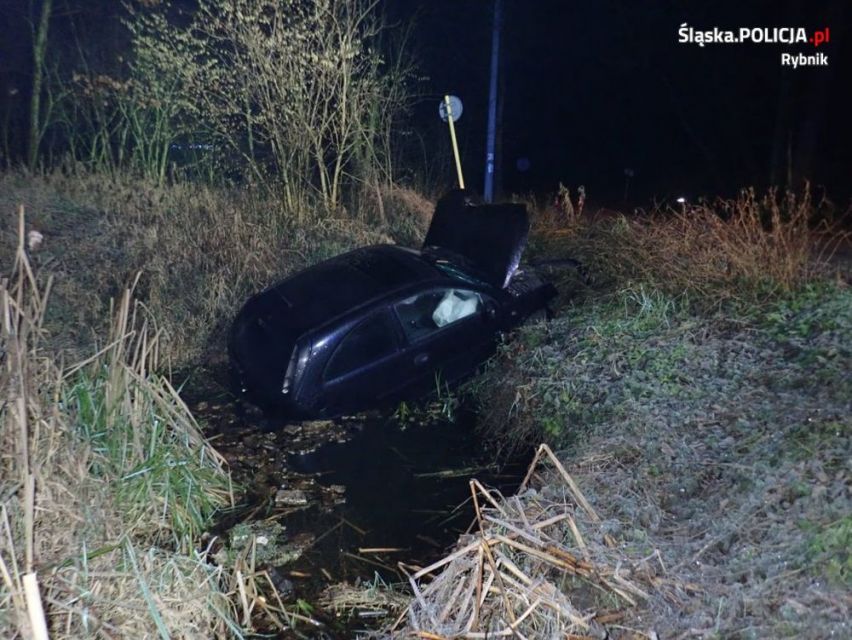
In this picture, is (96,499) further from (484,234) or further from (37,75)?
(37,75)

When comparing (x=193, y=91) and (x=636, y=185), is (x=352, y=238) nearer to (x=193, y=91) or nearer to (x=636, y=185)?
(x=193, y=91)

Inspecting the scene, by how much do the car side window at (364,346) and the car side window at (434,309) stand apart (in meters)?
0.17

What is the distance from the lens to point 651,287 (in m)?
8.27

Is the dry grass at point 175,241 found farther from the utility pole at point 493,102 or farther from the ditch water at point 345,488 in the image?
the ditch water at point 345,488

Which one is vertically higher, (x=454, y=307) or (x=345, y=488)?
(x=454, y=307)

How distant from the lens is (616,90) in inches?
846

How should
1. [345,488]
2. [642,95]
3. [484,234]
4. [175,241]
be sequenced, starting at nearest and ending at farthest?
[345,488] → [484,234] → [175,241] → [642,95]

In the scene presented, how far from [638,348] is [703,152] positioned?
46.5 ft

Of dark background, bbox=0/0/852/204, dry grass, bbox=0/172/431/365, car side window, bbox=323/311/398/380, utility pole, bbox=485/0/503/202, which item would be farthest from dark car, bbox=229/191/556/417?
dark background, bbox=0/0/852/204

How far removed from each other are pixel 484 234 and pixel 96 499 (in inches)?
191

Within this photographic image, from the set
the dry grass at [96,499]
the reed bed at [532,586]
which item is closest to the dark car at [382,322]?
the dry grass at [96,499]

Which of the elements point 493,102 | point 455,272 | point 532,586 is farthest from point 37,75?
point 532,586

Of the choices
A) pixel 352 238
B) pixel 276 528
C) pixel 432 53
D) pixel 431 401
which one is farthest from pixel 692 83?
pixel 276 528

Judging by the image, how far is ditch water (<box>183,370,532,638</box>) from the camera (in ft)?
18.9
